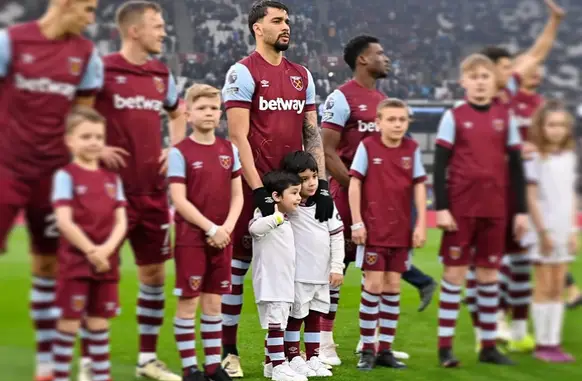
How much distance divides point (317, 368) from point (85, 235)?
160 cm

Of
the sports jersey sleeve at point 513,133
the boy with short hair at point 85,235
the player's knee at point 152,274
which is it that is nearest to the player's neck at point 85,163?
the boy with short hair at point 85,235

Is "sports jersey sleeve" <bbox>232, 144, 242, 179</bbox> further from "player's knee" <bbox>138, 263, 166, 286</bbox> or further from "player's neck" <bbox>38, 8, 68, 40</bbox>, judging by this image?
"player's neck" <bbox>38, 8, 68, 40</bbox>

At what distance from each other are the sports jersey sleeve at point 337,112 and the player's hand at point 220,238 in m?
1.35

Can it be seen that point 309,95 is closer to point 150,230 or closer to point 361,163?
point 361,163

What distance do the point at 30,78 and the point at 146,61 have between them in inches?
24.0

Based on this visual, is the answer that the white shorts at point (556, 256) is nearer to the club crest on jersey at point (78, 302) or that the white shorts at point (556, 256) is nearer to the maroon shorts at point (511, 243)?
the maroon shorts at point (511, 243)

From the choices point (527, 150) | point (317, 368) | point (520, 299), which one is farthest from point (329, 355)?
point (527, 150)

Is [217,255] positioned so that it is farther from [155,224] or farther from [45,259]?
[45,259]

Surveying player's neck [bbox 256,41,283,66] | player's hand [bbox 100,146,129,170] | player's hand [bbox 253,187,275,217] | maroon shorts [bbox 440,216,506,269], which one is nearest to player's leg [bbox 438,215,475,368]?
maroon shorts [bbox 440,216,506,269]

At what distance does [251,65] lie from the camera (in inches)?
194

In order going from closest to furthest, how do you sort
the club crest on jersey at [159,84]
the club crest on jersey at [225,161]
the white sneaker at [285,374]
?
the club crest on jersey at [159,84]
the club crest on jersey at [225,161]
the white sneaker at [285,374]

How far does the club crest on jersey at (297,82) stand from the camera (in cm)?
499

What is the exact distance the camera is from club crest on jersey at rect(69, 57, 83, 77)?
3706 millimetres

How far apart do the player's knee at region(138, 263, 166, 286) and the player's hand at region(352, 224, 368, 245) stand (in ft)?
3.30
